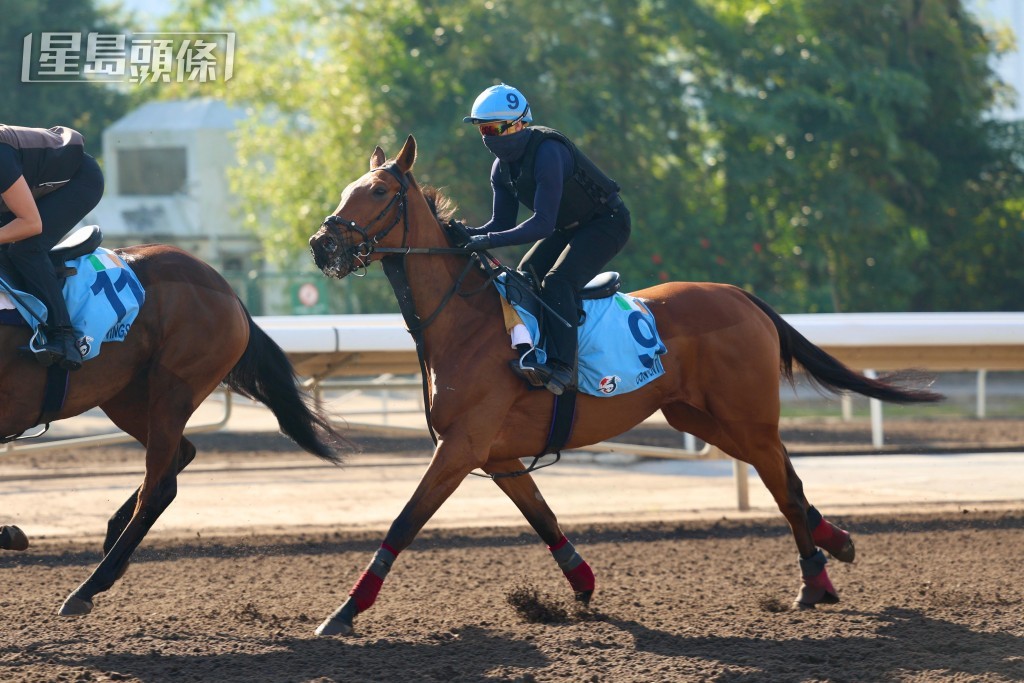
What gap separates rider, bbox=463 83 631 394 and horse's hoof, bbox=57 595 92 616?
2.28 meters

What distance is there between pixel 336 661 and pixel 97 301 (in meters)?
2.12

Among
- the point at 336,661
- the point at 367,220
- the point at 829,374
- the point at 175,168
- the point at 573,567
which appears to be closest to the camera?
the point at 336,661

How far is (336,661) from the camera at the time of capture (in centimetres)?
461

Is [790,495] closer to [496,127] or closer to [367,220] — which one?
[496,127]

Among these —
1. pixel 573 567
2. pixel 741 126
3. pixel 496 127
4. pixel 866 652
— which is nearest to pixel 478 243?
pixel 496 127

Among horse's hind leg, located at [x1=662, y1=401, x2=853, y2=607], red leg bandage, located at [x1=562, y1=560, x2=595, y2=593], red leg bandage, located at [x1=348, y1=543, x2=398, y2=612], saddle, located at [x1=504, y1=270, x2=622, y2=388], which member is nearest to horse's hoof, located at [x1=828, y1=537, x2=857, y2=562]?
horse's hind leg, located at [x1=662, y1=401, x2=853, y2=607]

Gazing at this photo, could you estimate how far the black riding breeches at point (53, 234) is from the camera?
5.32m

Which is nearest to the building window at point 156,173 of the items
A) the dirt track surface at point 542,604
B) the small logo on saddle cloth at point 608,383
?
the dirt track surface at point 542,604

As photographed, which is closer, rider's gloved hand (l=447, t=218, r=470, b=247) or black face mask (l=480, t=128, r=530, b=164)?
black face mask (l=480, t=128, r=530, b=164)

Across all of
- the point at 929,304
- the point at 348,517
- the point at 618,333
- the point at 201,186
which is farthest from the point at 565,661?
the point at 201,186

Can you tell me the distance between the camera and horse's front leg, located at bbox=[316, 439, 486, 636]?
4.86m

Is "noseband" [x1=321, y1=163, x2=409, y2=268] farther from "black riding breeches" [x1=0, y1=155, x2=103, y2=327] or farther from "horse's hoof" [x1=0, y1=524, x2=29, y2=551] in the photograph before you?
"horse's hoof" [x1=0, y1=524, x2=29, y2=551]

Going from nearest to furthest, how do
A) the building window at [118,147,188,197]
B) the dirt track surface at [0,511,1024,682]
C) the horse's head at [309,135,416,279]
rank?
the dirt track surface at [0,511,1024,682]
the horse's head at [309,135,416,279]
the building window at [118,147,188,197]

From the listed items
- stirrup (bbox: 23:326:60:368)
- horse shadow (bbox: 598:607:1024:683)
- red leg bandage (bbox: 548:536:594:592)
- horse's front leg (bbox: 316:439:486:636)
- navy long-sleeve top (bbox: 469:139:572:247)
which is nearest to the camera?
horse shadow (bbox: 598:607:1024:683)
